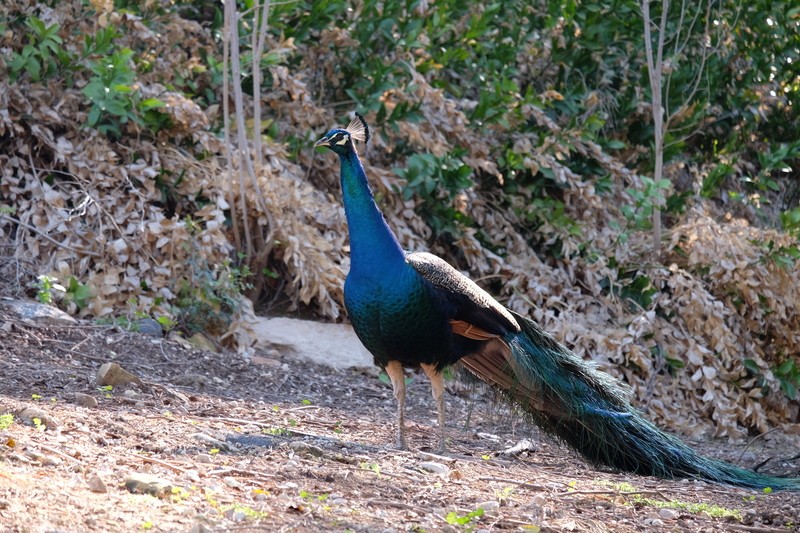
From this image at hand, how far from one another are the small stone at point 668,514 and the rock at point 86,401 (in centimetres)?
242

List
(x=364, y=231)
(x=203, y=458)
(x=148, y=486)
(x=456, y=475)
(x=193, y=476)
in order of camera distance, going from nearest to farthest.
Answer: (x=148, y=486)
(x=193, y=476)
(x=203, y=458)
(x=456, y=475)
(x=364, y=231)

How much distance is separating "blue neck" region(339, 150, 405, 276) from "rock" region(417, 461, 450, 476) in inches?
35.6

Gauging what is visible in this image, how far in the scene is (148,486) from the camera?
3100 millimetres

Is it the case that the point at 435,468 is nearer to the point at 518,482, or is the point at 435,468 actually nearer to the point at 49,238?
the point at 518,482

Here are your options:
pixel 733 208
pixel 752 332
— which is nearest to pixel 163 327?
pixel 752 332

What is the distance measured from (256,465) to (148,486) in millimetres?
627

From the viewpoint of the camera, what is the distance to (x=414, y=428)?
17.4 feet

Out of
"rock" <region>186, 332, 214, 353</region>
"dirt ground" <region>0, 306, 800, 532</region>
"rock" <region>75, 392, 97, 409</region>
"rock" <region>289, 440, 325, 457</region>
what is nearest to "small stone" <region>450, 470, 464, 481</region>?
"dirt ground" <region>0, 306, 800, 532</region>

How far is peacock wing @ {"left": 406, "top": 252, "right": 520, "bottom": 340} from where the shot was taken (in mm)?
4609

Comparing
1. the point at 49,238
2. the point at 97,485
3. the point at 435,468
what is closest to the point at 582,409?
the point at 435,468

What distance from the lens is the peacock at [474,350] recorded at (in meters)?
4.50

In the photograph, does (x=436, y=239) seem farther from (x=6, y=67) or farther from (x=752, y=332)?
(x=6, y=67)

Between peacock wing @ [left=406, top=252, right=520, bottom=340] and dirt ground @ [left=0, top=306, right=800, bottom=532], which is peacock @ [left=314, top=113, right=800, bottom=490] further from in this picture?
dirt ground @ [left=0, top=306, right=800, bottom=532]

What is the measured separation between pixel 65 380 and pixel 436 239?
3641 millimetres
